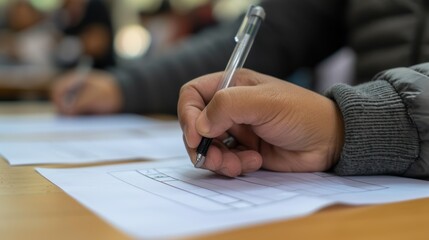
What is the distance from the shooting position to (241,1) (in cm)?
419

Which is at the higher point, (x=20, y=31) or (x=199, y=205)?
(x=20, y=31)

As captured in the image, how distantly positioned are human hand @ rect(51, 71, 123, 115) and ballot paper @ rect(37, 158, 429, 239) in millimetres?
570

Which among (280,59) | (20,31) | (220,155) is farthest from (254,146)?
(20,31)

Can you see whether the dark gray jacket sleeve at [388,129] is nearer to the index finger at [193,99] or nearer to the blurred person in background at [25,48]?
the index finger at [193,99]

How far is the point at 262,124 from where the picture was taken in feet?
1.31

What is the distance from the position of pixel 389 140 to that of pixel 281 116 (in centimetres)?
10

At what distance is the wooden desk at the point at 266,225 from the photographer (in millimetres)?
266

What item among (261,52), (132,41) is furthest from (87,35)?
(261,52)

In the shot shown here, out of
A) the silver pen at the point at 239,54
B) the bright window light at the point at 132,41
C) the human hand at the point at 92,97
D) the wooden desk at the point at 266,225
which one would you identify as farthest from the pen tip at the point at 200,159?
the bright window light at the point at 132,41

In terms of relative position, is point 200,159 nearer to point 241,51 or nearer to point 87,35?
point 241,51

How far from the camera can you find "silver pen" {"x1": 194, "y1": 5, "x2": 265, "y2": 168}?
1.31 ft

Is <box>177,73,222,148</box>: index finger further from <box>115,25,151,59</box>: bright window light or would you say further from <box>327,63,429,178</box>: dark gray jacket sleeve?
<box>115,25,151,59</box>: bright window light

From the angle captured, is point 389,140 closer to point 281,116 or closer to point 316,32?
point 281,116

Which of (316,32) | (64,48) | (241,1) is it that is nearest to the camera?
(316,32)
